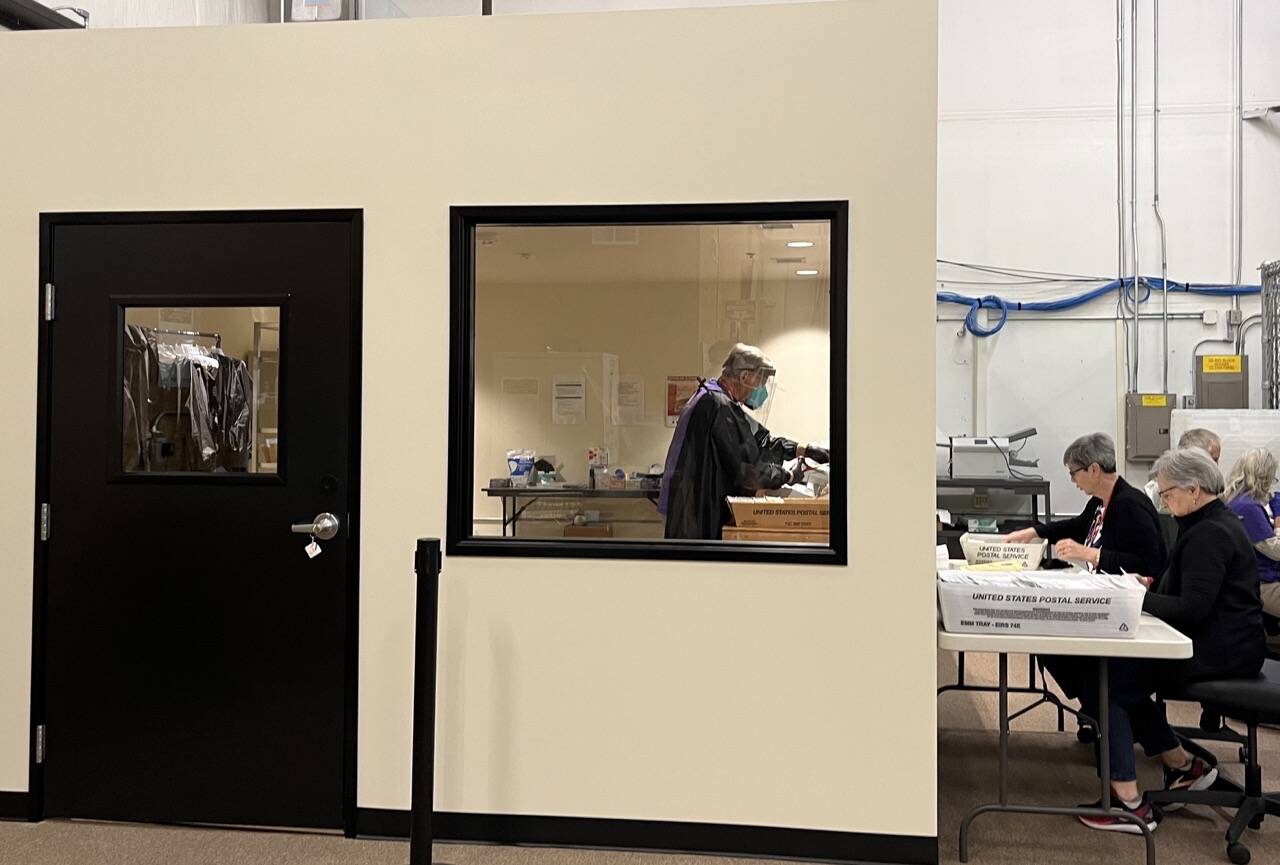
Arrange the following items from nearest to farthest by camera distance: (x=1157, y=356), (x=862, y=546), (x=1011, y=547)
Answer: (x=862, y=546)
(x=1011, y=547)
(x=1157, y=356)

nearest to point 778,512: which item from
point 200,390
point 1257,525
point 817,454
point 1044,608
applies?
point 817,454

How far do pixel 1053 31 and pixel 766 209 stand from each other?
4798 millimetres

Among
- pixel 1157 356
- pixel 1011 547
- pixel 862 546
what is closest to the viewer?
pixel 862 546

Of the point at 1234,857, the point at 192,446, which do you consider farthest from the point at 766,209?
the point at 1234,857

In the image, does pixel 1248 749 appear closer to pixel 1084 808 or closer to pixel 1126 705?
pixel 1126 705

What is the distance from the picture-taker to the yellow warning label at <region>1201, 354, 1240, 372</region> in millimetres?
6008

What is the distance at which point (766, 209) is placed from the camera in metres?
2.71

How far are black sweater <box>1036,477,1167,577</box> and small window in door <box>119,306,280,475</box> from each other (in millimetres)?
2894

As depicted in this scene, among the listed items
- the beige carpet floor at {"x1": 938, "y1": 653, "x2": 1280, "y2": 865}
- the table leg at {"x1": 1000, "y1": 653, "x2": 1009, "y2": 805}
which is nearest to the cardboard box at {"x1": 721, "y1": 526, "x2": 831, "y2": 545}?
the table leg at {"x1": 1000, "y1": 653, "x2": 1009, "y2": 805}

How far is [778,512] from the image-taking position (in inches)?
109

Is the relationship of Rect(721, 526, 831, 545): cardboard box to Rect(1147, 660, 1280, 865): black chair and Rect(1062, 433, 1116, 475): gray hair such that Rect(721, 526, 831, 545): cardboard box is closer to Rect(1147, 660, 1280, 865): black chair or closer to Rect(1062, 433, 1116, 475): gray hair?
Rect(1147, 660, 1280, 865): black chair

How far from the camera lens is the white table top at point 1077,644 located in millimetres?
2594

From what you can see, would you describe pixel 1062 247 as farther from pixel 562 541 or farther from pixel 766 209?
pixel 562 541

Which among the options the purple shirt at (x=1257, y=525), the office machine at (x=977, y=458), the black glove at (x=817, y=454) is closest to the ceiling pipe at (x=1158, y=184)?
the office machine at (x=977, y=458)
